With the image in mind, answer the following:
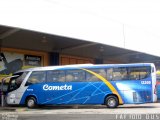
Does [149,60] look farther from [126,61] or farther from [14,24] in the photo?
[14,24]

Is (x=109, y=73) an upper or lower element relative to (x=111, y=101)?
upper

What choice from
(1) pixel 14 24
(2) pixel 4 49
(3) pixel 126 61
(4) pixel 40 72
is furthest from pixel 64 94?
(3) pixel 126 61

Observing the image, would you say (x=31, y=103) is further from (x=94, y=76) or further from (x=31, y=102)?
(x=94, y=76)

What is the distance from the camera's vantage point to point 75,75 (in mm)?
20328

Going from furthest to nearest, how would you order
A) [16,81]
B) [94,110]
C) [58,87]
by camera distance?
1. [16,81]
2. [58,87]
3. [94,110]

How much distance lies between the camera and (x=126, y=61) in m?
39.2

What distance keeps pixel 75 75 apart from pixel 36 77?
2.41 meters

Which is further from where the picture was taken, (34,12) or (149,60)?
(149,60)

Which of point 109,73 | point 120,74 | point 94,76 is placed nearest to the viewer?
point 120,74

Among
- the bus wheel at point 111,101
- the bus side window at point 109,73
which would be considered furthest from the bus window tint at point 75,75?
the bus wheel at point 111,101

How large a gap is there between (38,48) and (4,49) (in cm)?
328

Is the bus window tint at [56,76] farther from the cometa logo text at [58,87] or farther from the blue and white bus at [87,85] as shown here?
the cometa logo text at [58,87]

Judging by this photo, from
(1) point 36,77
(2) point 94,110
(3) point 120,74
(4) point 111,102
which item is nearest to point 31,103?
(1) point 36,77

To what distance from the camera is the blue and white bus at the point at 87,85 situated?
1944 centimetres
